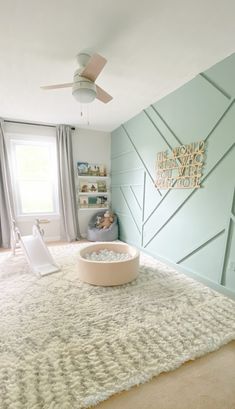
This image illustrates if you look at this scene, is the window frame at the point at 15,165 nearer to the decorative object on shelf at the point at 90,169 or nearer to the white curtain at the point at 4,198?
the white curtain at the point at 4,198

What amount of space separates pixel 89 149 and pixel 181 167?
7.59ft

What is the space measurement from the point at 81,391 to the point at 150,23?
8.12ft

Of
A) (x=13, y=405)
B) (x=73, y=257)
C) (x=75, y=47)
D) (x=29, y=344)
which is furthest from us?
(x=73, y=257)

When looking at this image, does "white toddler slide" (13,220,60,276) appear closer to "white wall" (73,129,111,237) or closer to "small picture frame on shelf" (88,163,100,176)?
"white wall" (73,129,111,237)

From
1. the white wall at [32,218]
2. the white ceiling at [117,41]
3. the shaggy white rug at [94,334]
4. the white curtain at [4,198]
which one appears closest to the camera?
the shaggy white rug at [94,334]

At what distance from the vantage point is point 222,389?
1.05 metres

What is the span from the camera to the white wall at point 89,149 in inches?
156

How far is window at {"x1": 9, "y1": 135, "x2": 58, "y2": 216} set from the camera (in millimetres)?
3625

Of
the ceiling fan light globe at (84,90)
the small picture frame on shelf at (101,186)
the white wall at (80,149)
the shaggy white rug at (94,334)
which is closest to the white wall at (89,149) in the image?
the white wall at (80,149)

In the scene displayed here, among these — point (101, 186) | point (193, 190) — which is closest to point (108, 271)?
point (193, 190)

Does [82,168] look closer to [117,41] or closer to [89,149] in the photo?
[89,149]

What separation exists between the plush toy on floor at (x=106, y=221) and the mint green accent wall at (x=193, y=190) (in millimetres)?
709

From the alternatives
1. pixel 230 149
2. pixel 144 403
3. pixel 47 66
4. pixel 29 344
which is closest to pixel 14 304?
pixel 29 344

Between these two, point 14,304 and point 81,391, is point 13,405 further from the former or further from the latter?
point 14,304
